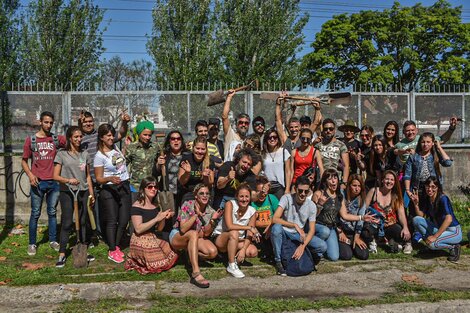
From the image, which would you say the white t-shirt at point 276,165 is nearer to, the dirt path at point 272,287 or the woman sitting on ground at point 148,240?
the dirt path at point 272,287

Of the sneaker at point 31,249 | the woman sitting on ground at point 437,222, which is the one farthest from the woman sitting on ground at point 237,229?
the sneaker at point 31,249

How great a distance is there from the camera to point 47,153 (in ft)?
22.5

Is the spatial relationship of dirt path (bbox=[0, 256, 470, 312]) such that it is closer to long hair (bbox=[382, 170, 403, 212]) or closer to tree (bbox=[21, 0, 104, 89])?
long hair (bbox=[382, 170, 403, 212])

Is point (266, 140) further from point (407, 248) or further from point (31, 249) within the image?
point (31, 249)

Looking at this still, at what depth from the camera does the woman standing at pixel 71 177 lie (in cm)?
637

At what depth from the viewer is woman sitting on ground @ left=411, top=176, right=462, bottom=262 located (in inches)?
260

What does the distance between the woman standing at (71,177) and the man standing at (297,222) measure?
2.43m

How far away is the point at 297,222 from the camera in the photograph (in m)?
6.31

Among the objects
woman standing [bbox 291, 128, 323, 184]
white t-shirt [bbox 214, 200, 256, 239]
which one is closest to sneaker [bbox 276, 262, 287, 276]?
white t-shirt [bbox 214, 200, 256, 239]

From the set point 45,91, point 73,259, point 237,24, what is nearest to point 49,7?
point 237,24

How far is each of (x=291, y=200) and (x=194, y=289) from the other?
68.9 inches

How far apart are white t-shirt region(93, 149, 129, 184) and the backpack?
2.35m

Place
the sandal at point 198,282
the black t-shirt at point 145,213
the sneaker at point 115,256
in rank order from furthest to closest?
the sneaker at point 115,256 → the black t-shirt at point 145,213 → the sandal at point 198,282

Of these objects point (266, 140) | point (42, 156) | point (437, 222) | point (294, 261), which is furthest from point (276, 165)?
point (42, 156)
